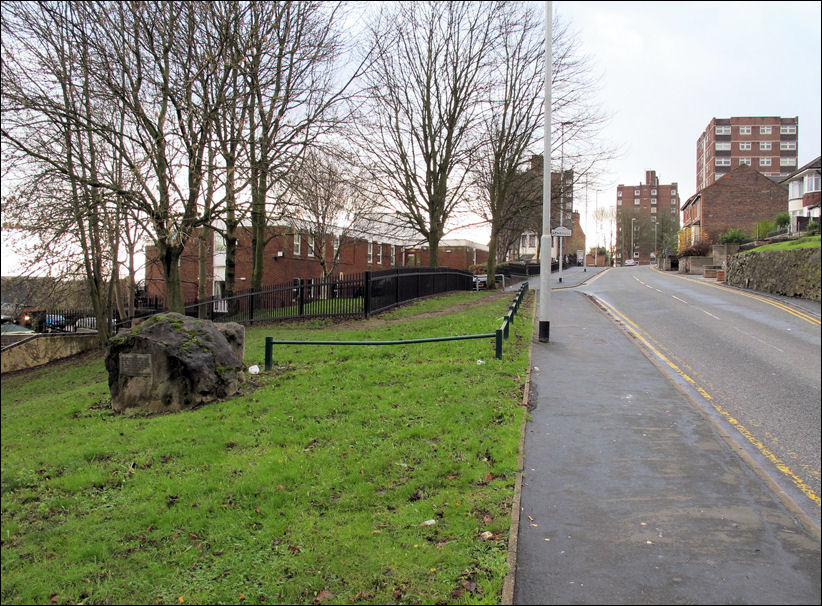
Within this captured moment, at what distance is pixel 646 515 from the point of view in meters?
4.16

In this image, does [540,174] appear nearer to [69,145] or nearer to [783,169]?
[69,145]

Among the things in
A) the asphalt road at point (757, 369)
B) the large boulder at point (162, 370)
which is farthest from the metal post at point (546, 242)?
the large boulder at point (162, 370)

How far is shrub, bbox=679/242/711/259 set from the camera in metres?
A: 42.3

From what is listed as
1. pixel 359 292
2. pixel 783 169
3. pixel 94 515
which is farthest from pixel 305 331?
pixel 783 169

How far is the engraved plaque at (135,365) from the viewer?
8.03m

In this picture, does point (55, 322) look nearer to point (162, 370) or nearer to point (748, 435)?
point (162, 370)

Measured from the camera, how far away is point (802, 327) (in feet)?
5.63

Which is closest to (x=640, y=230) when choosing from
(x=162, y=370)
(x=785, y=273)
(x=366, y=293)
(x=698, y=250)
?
(x=698, y=250)

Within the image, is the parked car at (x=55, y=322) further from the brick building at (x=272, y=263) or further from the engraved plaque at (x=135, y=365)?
the brick building at (x=272, y=263)

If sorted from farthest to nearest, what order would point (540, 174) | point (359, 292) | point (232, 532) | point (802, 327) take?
point (540, 174) → point (359, 292) → point (232, 532) → point (802, 327)

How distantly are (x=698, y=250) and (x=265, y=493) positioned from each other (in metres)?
46.0

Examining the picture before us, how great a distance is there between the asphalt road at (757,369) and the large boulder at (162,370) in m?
7.21

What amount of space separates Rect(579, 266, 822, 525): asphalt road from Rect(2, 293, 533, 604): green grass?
7.50ft

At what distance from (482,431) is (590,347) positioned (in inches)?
259
